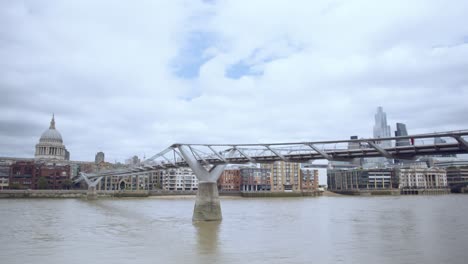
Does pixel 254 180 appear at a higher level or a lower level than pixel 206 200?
higher

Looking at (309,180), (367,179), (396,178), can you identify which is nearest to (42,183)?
(309,180)

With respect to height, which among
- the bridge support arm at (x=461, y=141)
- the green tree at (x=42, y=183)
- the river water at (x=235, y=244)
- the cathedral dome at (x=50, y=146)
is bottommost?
the river water at (x=235, y=244)

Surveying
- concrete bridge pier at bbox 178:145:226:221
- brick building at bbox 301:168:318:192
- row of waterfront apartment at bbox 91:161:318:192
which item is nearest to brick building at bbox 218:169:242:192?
row of waterfront apartment at bbox 91:161:318:192

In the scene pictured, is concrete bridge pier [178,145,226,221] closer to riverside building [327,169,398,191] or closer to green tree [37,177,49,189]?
green tree [37,177,49,189]

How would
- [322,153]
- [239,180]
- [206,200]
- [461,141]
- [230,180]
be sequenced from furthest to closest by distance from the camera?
[239,180], [230,180], [206,200], [322,153], [461,141]

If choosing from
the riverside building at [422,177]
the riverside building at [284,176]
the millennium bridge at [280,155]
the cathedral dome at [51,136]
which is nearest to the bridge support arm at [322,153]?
the millennium bridge at [280,155]

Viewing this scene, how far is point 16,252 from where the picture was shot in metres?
20.7

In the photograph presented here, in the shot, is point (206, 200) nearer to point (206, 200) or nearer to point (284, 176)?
point (206, 200)

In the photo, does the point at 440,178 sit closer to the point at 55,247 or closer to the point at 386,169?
the point at 386,169

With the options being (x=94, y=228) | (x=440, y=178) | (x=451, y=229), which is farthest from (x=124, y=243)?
(x=440, y=178)

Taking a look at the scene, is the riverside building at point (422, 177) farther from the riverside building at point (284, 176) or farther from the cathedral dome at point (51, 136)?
the cathedral dome at point (51, 136)

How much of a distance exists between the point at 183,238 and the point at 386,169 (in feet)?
547

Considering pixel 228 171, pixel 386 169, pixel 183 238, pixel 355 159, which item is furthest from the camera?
pixel 386 169

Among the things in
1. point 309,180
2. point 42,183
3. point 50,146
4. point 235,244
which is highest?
point 50,146
